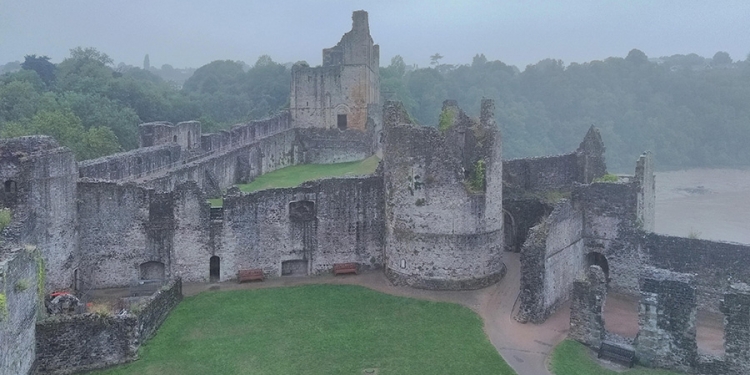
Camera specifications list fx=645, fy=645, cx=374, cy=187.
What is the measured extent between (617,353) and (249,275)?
12676mm

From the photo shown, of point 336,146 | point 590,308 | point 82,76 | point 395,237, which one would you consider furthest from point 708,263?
point 82,76

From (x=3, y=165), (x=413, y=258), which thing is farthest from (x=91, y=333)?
(x=413, y=258)

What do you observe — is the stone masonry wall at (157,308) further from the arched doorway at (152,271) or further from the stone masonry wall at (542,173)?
the stone masonry wall at (542,173)

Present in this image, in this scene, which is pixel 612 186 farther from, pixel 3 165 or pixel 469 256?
pixel 3 165

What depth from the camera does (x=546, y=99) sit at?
107 m

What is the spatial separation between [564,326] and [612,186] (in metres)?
6.32

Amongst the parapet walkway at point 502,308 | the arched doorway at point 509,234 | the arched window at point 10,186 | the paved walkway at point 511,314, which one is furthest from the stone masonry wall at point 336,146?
the arched window at point 10,186

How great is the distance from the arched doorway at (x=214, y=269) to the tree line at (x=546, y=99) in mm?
A: 40946

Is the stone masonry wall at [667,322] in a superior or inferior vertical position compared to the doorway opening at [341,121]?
inferior

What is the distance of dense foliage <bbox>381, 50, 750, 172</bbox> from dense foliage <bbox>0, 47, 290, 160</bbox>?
20152mm

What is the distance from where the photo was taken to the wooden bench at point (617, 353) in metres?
17.9

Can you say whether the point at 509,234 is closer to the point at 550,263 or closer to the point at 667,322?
the point at 550,263

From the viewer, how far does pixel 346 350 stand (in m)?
18.2

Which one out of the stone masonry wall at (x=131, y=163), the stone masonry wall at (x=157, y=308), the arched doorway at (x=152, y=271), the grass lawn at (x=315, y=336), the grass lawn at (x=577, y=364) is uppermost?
the stone masonry wall at (x=131, y=163)
